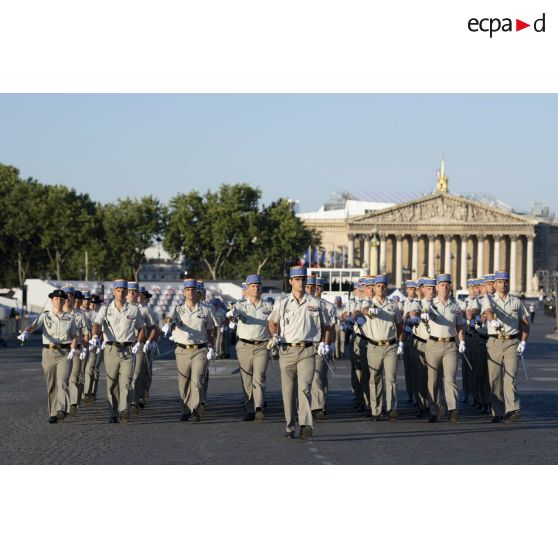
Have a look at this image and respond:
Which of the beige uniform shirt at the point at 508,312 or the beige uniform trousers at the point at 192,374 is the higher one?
the beige uniform shirt at the point at 508,312

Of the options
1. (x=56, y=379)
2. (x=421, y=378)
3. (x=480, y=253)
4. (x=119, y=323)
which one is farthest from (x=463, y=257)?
(x=56, y=379)

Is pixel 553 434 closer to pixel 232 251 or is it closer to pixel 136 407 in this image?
pixel 136 407

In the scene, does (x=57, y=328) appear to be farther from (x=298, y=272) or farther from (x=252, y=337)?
(x=298, y=272)

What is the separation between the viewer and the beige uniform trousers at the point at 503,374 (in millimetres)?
16484

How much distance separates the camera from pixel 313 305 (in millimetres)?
14703

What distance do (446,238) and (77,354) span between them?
131885 millimetres

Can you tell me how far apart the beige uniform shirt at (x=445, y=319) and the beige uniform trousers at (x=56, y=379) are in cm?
471

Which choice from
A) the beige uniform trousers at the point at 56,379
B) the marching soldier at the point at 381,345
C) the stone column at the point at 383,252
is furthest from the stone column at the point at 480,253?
the beige uniform trousers at the point at 56,379

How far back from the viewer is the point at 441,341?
664 inches

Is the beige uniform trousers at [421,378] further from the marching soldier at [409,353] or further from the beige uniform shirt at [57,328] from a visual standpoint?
the beige uniform shirt at [57,328]

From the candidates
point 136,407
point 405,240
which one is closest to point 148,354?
point 136,407

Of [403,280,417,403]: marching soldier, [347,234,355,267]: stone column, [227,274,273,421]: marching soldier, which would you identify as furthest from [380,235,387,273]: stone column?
[227,274,273,421]: marching soldier

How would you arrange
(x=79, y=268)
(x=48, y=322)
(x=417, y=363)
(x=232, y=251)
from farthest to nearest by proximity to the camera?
(x=79, y=268) < (x=232, y=251) < (x=417, y=363) < (x=48, y=322)

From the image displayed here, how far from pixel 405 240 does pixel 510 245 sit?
38.9 feet
